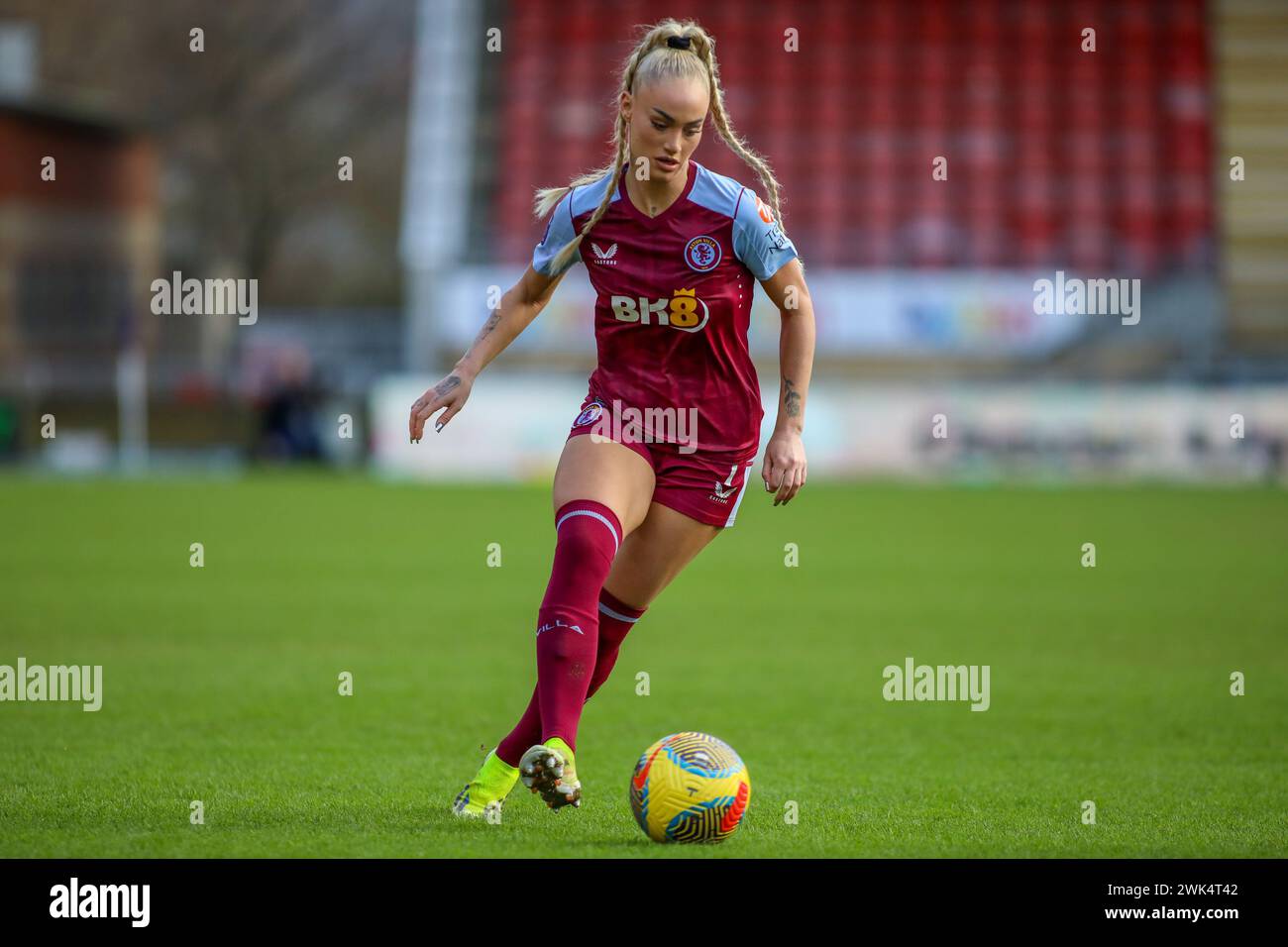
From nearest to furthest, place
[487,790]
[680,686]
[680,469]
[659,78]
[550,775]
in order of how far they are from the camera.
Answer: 1. [550,775]
2. [659,78]
3. [680,469]
4. [487,790]
5. [680,686]

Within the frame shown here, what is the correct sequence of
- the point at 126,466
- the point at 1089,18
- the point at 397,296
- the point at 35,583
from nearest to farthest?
the point at 35,583, the point at 126,466, the point at 1089,18, the point at 397,296

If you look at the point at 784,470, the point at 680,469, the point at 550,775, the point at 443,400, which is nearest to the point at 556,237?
the point at 443,400

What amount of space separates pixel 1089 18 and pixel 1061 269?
8.46m

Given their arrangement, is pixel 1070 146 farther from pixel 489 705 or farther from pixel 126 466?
pixel 489 705

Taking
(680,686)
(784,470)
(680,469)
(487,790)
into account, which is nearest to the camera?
(784,470)

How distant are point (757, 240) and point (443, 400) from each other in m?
1.11

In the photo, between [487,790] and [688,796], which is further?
[487,790]

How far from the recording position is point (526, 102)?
37.2 m

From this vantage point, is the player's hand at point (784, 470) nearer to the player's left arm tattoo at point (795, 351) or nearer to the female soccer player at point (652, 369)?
the female soccer player at point (652, 369)

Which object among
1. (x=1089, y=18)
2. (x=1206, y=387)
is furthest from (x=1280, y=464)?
(x=1089, y=18)

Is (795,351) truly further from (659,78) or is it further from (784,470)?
(659,78)

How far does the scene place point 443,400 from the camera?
18.0ft

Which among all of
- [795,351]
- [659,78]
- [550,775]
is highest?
[659,78]

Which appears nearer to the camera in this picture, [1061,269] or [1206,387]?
[1206,387]
